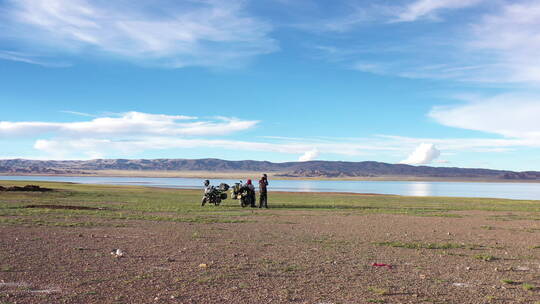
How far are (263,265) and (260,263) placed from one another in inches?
9.7

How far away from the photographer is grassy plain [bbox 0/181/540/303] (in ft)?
27.9

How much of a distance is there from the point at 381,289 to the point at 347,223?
1247 cm

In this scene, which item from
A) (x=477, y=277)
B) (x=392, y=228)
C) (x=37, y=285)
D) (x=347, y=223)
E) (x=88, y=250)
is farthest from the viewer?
(x=347, y=223)

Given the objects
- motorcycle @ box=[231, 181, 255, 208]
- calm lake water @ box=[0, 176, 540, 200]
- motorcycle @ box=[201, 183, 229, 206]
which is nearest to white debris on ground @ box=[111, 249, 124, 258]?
motorcycle @ box=[231, 181, 255, 208]

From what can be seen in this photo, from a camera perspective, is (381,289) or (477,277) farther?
(477,277)

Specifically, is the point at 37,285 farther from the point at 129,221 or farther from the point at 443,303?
the point at 129,221

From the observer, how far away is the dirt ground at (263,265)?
8453 mm

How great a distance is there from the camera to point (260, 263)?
37.1ft

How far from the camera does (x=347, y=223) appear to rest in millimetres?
21281

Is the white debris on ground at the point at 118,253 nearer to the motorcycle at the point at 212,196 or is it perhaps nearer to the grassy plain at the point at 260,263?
the grassy plain at the point at 260,263

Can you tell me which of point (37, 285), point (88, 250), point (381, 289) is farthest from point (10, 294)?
point (381, 289)

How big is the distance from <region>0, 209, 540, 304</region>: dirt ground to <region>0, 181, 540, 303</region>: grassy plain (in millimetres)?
26

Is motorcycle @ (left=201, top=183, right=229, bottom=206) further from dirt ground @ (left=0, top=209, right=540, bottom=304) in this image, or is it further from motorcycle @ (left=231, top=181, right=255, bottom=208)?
dirt ground @ (left=0, top=209, right=540, bottom=304)

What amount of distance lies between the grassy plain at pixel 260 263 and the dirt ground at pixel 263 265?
0.03m
